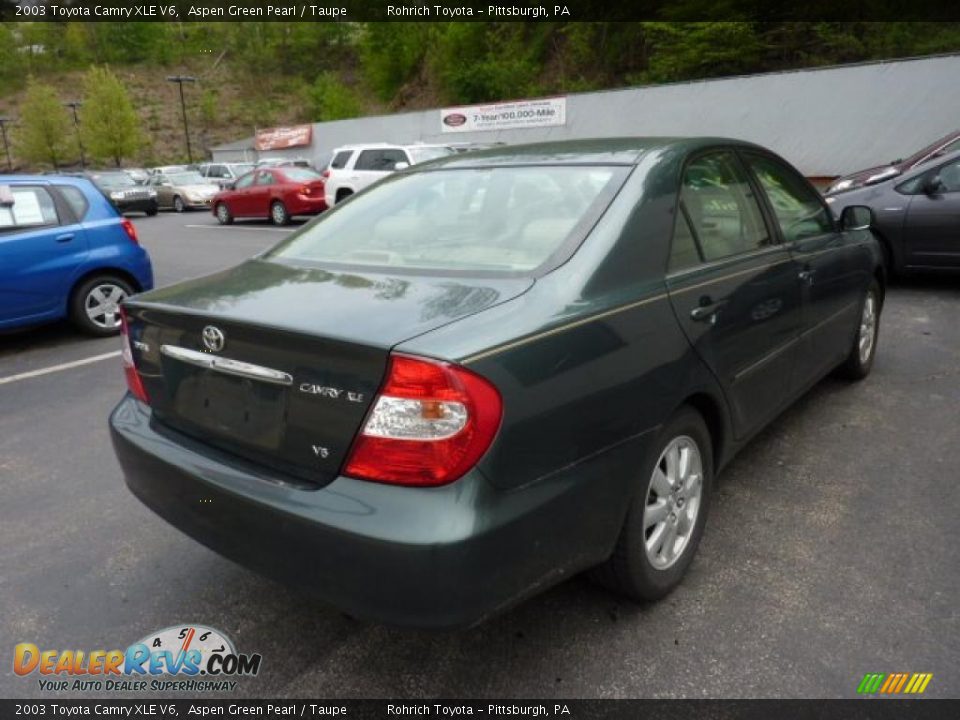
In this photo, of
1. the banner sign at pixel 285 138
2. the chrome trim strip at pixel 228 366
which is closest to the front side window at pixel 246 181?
the chrome trim strip at pixel 228 366

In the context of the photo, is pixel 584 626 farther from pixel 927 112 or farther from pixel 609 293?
pixel 927 112

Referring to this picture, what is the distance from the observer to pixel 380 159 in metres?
16.8

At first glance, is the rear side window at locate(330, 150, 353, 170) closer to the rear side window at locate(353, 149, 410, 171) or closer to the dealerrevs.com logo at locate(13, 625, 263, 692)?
the rear side window at locate(353, 149, 410, 171)

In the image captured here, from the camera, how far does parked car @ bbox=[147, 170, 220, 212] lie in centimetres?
2641

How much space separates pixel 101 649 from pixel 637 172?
247cm

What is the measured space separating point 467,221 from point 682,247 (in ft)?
2.62

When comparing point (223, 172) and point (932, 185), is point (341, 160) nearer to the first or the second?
point (932, 185)

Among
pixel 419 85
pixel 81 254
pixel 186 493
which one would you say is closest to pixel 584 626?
pixel 186 493

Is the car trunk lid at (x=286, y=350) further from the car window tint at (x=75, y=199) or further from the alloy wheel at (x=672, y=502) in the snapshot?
the car window tint at (x=75, y=199)

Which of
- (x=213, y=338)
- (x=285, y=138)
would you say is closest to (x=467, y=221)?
(x=213, y=338)

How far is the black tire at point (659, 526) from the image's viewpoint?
7.57ft

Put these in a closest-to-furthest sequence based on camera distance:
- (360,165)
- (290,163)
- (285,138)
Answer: (360,165)
(290,163)
(285,138)

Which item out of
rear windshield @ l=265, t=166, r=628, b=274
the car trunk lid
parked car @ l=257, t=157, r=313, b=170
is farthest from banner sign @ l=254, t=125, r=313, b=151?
the car trunk lid

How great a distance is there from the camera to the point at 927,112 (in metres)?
17.4
